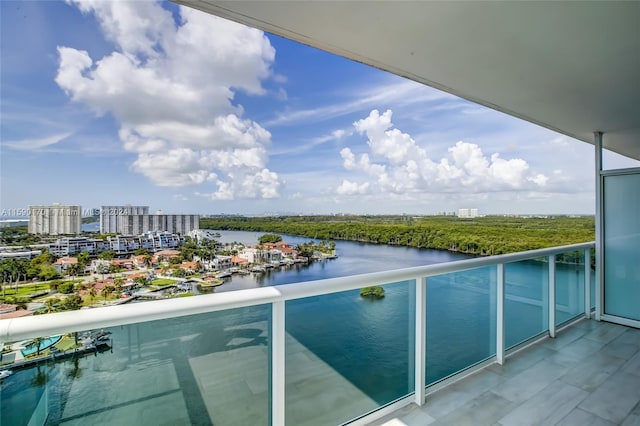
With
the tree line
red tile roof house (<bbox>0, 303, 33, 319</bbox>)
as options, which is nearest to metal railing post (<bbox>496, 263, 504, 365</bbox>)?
red tile roof house (<bbox>0, 303, 33, 319</bbox>)

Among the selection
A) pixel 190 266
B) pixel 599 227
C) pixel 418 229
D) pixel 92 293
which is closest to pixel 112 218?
pixel 190 266

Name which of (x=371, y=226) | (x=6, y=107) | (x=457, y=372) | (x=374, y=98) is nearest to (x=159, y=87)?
(x=6, y=107)

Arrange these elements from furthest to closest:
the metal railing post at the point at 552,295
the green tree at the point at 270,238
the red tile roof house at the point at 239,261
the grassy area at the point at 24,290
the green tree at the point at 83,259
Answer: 1. the green tree at the point at 270,238
2. the red tile roof house at the point at 239,261
3. the green tree at the point at 83,259
4. the metal railing post at the point at 552,295
5. the grassy area at the point at 24,290

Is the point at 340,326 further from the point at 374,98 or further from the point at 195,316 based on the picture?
the point at 374,98

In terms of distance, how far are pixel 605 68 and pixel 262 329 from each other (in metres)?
3.06

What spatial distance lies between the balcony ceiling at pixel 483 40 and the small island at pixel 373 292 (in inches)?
62.0

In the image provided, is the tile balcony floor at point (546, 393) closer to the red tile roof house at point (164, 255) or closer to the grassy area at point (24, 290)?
the grassy area at point (24, 290)

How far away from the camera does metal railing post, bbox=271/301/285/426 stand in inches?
62.4

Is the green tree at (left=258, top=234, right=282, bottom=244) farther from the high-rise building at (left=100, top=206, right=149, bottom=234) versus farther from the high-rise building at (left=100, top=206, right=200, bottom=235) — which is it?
the high-rise building at (left=100, top=206, right=149, bottom=234)

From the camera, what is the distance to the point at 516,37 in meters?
1.82

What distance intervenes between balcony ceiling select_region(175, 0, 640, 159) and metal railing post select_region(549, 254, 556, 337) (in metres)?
1.78

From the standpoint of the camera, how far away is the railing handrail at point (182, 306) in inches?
39.7

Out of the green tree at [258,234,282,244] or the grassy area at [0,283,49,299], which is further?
the green tree at [258,234,282,244]

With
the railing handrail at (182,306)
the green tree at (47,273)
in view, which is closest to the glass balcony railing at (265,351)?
the railing handrail at (182,306)
